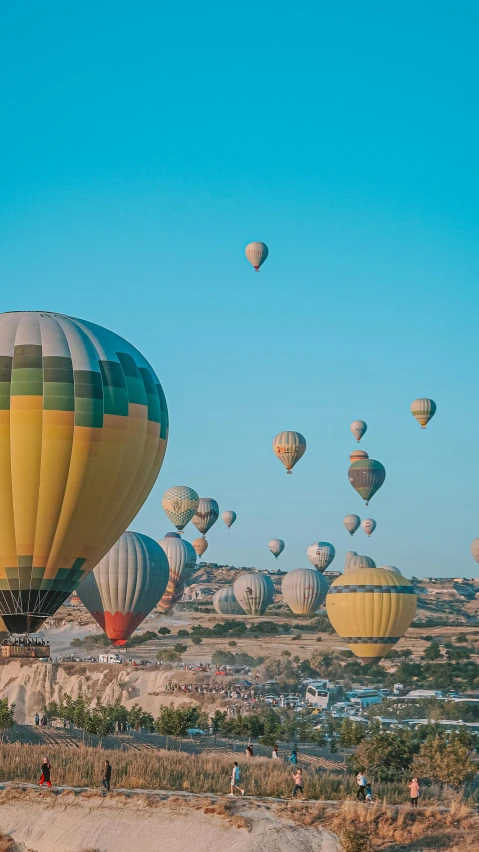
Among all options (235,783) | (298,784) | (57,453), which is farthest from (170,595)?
(298,784)

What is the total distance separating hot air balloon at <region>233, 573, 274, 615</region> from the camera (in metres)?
118

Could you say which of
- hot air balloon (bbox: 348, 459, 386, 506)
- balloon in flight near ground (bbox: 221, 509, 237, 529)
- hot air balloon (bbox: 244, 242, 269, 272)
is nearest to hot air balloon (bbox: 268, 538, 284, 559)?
balloon in flight near ground (bbox: 221, 509, 237, 529)

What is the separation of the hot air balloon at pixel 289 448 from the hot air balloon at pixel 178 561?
20.2m

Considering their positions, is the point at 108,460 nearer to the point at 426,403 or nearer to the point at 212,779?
the point at 212,779

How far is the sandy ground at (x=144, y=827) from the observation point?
25.8 metres

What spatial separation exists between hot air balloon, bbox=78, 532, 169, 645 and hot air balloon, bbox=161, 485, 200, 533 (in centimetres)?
4350

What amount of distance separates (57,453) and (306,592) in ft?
267

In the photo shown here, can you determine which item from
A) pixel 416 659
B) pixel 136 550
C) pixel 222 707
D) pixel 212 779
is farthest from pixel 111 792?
pixel 416 659

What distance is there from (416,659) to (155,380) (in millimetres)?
51359

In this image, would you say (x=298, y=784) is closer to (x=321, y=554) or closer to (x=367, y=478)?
(x=367, y=478)

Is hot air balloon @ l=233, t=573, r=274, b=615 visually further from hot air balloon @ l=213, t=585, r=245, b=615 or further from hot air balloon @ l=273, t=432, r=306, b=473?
hot air balloon @ l=273, t=432, r=306, b=473

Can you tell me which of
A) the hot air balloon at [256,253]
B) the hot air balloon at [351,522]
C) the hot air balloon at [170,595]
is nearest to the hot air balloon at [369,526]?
the hot air balloon at [351,522]

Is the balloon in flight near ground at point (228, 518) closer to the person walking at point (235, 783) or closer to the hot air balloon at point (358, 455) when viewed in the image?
the hot air balloon at point (358, 455)

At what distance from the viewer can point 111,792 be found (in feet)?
94.0
